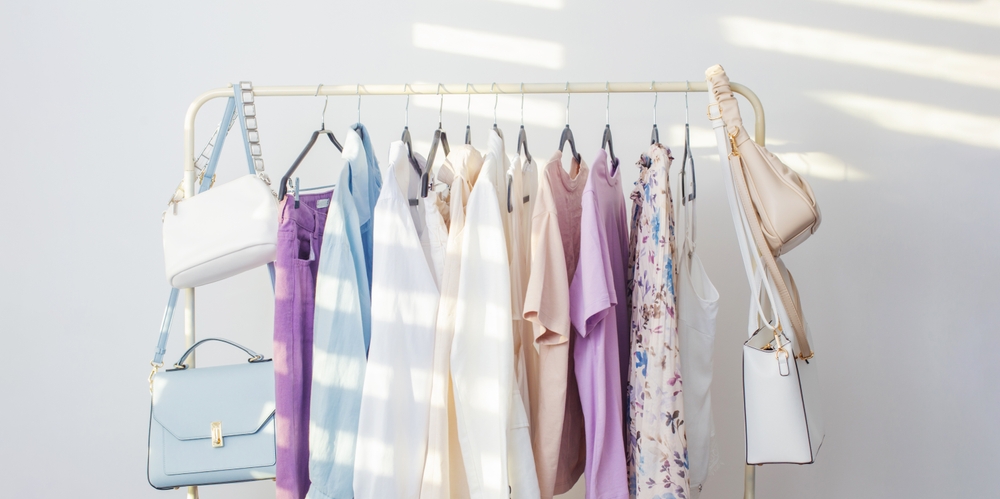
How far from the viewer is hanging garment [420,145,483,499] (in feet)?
4.04

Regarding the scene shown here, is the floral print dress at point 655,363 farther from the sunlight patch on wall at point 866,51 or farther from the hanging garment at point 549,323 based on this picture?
the sunlight patch on wall at point 866,51

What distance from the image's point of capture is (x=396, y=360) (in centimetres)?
123

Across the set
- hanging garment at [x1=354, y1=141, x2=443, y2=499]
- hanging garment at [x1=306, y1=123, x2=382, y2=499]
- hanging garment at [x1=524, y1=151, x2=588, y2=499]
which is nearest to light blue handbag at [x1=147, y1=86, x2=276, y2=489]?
hanging garment at [x1=306, y1=123, x2=382, y2=499]

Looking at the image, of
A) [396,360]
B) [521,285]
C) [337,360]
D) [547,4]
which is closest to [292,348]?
[337,360]

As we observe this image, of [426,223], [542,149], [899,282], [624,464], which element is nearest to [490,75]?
[542,149]

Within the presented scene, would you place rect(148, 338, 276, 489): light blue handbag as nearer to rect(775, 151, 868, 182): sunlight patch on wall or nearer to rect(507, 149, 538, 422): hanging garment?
rect(507, 149, 538, 422): hanging garment

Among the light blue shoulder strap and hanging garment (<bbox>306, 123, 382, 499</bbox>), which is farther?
the light blue shoulder strap

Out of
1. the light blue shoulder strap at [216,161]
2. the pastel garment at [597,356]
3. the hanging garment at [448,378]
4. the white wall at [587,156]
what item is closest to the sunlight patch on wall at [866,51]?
the white wall at [587,156]

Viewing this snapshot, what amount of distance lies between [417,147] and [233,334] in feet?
3.00

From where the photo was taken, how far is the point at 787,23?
2.04 metres

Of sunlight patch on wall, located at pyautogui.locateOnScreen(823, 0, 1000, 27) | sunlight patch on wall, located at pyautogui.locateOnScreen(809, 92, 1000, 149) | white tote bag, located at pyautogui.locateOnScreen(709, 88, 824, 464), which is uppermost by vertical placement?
sunlight patch on wall, located at pyautogui.locateOnScreen(823, 0, 1000, 27)

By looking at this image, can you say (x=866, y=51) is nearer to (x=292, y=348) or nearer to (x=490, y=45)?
(x=490, y=45)

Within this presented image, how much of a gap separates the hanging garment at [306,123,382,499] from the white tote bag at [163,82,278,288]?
179 millimetres

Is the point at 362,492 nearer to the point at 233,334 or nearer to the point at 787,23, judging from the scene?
the point at 233,334
